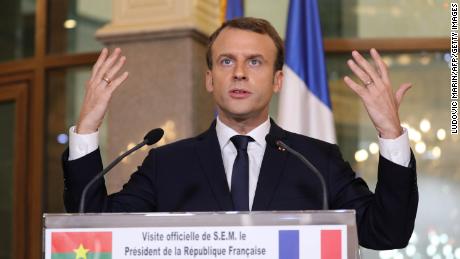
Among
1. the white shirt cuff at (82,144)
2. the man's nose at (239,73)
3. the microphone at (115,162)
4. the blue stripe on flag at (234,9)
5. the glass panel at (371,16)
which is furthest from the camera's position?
the glass panel at (371,16)

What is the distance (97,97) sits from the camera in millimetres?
2656

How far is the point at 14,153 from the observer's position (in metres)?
6.66

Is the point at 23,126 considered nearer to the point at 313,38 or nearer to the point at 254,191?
the point at 313,38

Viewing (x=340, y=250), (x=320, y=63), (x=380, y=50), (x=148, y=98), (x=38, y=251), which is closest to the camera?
(x=340, y=250)

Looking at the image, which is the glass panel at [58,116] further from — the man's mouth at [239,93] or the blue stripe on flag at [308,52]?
the man's mouth at [239,93]

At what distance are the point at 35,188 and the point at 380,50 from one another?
99.8 inches

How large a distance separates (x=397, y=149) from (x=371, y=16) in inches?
144

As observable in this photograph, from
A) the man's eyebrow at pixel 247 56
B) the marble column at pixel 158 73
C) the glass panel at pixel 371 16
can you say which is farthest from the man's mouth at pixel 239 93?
the glass panel at pixel 371 16

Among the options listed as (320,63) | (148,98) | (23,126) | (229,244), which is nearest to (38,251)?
(23,126)

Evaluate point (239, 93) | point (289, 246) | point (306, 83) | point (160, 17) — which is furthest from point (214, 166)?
point (160, 17)

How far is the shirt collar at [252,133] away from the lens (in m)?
2.91

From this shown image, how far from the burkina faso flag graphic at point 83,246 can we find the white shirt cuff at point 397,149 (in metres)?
0.81

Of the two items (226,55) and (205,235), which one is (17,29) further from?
(205,235)

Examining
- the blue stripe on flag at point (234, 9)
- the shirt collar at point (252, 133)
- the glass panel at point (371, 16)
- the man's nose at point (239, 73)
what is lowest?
the shirt collar at point (252, 133)
